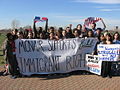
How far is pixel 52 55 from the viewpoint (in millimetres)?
8789

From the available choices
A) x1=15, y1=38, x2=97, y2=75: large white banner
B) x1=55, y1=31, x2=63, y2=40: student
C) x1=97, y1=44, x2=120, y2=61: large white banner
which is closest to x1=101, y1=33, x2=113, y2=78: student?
x1=97, y1=44, x2=120, y2=61: large white banner

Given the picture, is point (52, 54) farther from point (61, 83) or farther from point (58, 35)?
point (61, 83)

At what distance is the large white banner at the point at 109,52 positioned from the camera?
8391 mm

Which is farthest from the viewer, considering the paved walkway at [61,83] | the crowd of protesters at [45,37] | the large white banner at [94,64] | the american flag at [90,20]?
the american flag at [90,20]

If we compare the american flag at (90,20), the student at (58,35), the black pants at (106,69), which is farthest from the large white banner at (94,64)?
the american flag at (90,20)

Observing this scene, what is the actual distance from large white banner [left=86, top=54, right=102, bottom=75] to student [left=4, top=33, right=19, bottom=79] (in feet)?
9.27

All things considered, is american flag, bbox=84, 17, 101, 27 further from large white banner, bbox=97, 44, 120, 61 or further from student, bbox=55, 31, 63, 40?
large white banner, bbox=97, 44, 120, 61

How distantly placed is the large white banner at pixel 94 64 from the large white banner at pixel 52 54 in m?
0.16

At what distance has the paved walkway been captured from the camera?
7.11m

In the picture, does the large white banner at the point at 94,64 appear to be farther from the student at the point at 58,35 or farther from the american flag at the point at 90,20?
the american flag at the point at 90,20

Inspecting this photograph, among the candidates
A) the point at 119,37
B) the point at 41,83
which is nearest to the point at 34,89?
the point at 41,83

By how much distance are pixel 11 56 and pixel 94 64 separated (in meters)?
3.20

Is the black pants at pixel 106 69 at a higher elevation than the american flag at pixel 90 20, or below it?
below

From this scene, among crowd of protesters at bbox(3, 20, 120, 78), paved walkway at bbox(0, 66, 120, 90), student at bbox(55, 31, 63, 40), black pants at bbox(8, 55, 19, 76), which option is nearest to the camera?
paved walkway at bbox(0, 66, 120, 90)
